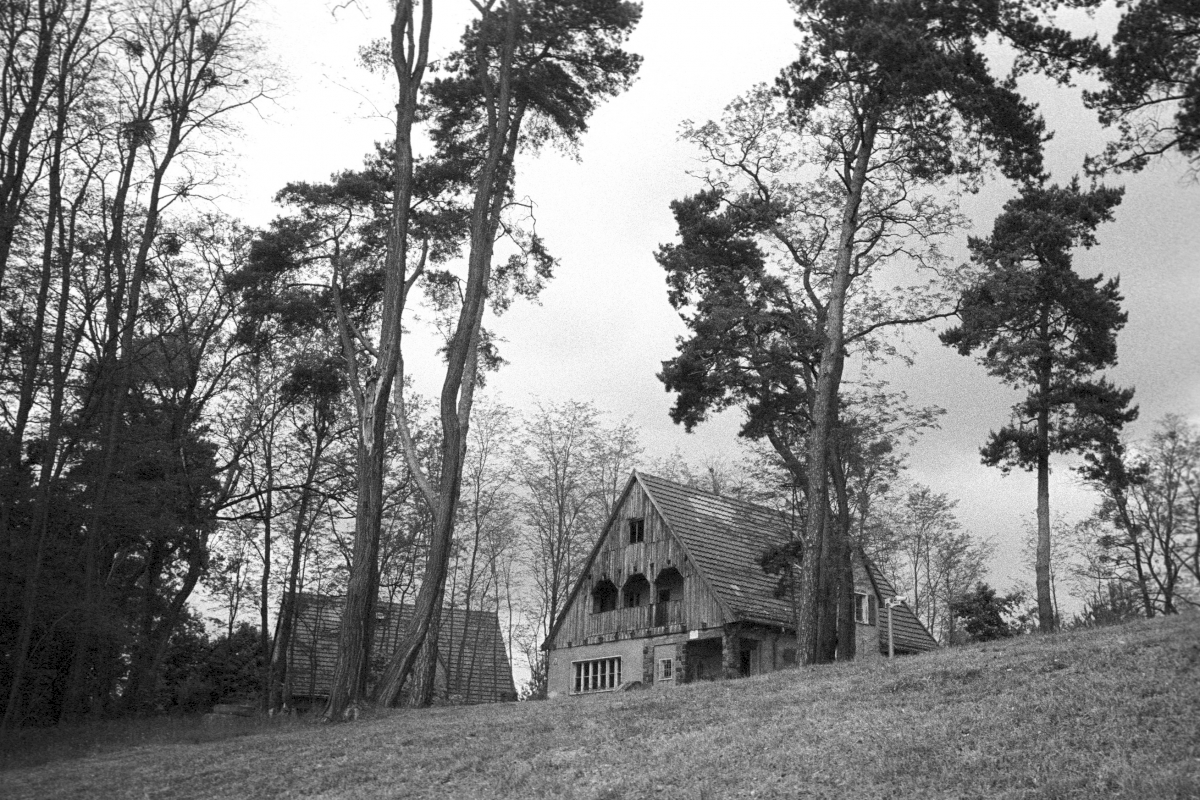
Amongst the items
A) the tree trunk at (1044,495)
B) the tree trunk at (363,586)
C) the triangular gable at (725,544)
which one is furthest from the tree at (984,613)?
the tree trunk at (363,586)

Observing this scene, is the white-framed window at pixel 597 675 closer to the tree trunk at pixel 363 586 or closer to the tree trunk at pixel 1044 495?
the tree trunk at pixel 1044 495

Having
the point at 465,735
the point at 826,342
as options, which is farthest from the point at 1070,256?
the point at 465,735

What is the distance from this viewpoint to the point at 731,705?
13070 millimetres

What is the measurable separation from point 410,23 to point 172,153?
22.5 feet

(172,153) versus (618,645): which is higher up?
(172,153)

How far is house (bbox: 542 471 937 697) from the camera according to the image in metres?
31.7

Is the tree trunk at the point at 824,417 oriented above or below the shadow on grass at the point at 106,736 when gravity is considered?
above

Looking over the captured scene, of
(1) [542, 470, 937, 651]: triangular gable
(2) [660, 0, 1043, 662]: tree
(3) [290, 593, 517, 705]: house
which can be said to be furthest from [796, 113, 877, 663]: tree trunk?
(3) [290, 593, 517, 705]: house

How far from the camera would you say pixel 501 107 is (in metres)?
20.8

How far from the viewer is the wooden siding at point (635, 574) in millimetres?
Answer: 32250

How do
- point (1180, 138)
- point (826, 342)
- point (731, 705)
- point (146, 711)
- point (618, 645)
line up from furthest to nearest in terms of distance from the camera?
point (618, 645) → point (146, 711) → point (826, 342) → point (731, 705) → point (1180, 138)

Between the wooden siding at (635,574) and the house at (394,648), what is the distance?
15.1 ft

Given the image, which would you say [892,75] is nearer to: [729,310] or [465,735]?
[729,310]

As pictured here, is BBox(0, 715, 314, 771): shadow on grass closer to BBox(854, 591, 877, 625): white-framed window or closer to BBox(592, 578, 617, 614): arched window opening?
BBox(592, 578, 617, 614): arched window opening
